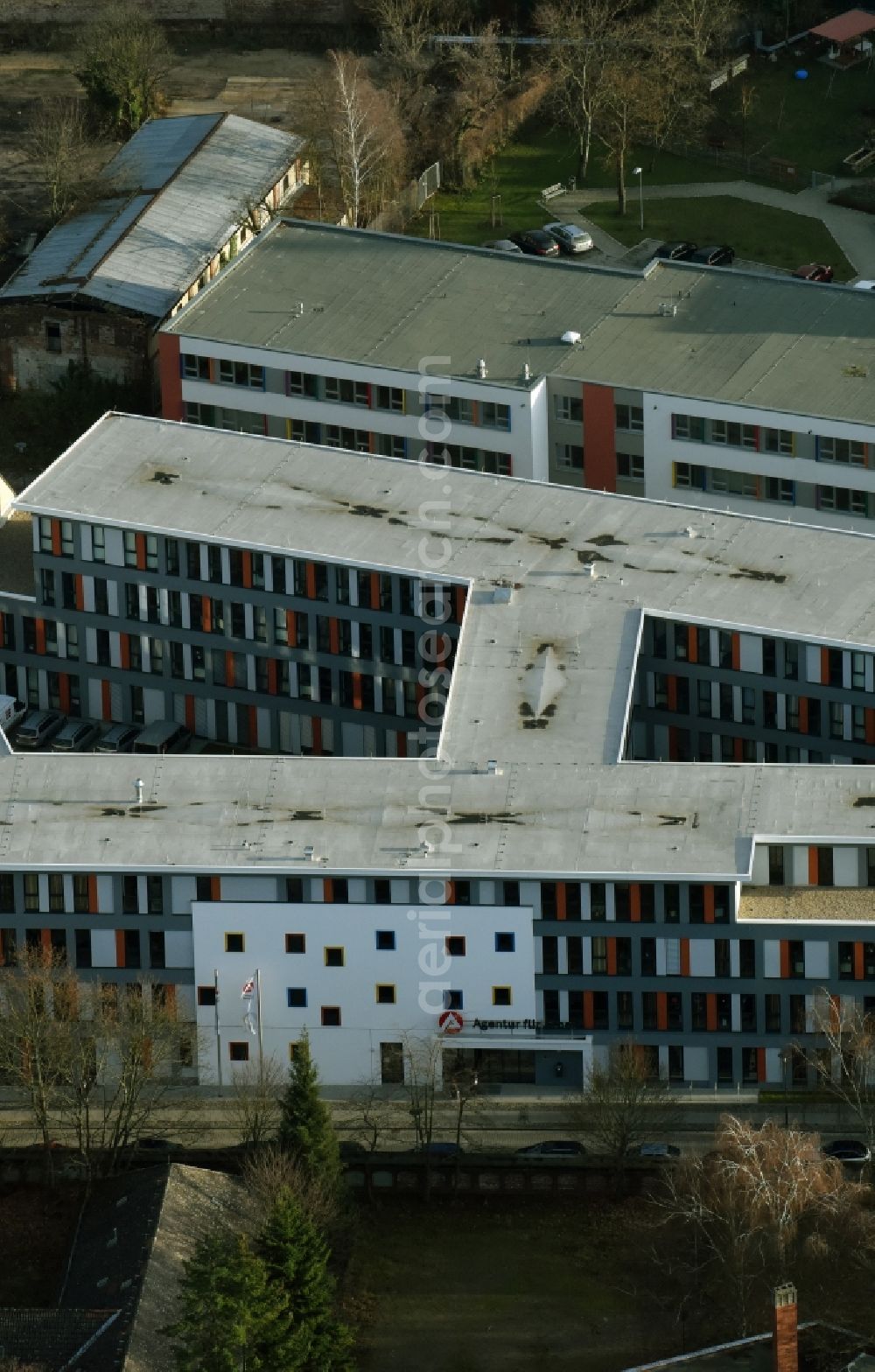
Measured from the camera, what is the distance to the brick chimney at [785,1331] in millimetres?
144500

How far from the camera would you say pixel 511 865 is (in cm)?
17600

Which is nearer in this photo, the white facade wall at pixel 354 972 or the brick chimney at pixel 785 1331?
the brick chimney at pixel 785 1331

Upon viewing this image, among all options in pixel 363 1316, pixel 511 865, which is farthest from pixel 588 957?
pixel 363 1316

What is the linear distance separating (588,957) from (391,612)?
98.1ft

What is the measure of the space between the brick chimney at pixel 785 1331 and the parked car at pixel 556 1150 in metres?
29.2

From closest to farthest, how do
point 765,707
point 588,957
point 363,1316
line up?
point 363,1316 → point 588,957 → point 765,707

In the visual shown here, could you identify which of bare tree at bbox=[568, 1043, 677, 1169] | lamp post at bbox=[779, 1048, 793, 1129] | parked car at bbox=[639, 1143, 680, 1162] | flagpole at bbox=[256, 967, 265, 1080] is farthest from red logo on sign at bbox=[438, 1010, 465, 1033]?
lamp post at bbox=[779, 1048, 793, 1129]

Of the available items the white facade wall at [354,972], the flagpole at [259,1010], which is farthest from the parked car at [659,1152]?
the flagpole at [259,1010]

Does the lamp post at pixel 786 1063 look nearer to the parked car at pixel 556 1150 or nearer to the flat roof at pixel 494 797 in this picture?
the flat roof at pixel 494 797

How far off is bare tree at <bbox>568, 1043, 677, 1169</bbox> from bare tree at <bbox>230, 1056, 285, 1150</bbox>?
48.2 ft

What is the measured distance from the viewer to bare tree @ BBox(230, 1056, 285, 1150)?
174 m

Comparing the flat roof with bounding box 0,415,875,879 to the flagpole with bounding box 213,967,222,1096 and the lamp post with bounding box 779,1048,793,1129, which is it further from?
the lamp post with bounding box 779,1048,793,1129

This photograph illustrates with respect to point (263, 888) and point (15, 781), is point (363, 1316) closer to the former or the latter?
point (263, 888)

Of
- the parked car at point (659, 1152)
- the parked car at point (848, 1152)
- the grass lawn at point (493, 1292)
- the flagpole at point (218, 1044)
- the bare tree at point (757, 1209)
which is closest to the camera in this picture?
the bare tree at point (757, 1209)
